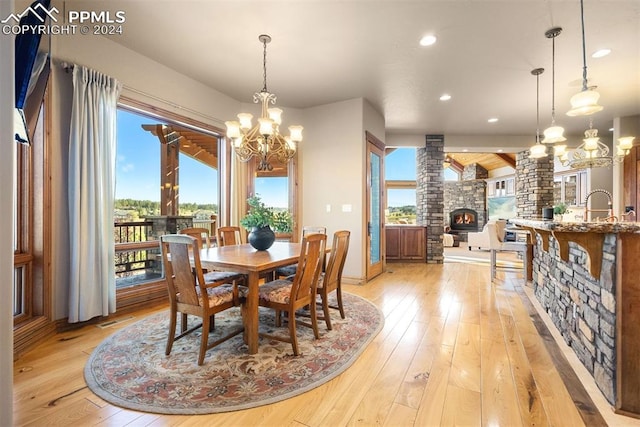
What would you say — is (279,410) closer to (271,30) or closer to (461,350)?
(461,350)

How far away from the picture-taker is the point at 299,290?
7.91 ft

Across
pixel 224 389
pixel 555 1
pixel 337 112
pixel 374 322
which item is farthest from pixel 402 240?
pixel 224 389

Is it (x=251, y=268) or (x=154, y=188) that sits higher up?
(x=154, y=188)

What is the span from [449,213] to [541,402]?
10.8 m

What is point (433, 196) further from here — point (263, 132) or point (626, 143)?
point (263, 132)

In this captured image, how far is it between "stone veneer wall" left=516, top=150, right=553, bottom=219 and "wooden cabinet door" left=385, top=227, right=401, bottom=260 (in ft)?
11.2

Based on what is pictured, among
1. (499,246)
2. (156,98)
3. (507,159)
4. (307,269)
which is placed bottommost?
(499,246)

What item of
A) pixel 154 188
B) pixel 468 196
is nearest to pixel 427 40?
pixel 154 188

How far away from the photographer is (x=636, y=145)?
5234mm

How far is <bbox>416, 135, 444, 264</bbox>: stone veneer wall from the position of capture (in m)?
6.62

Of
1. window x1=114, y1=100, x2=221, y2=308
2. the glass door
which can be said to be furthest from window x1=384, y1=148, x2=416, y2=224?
window x1=114, y1=100, x2=221, y2=308

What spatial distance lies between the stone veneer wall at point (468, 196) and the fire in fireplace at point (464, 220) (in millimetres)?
167

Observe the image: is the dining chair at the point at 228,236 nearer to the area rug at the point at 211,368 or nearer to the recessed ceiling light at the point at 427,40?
the area rug at the point at 211,368

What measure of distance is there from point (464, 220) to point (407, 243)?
602 centimetres
